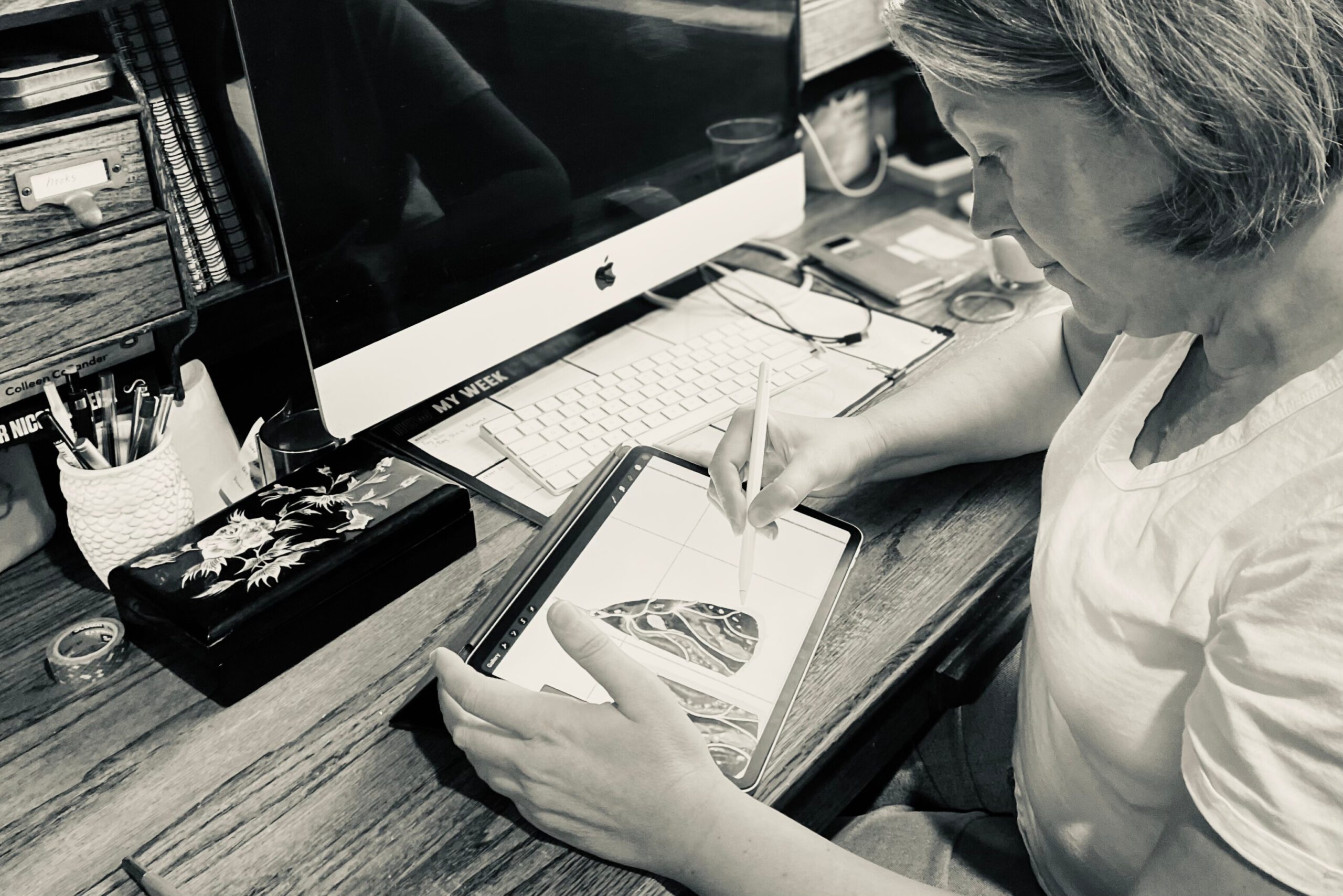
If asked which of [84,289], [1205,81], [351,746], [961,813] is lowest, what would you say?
[961,813]

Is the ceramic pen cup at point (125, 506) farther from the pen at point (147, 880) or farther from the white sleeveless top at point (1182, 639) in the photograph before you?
the white sleeveless top at point (1182, 639)

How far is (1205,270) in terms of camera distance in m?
0.67

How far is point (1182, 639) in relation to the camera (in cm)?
67

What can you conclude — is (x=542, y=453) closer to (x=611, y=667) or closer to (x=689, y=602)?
(x=689, y=602)

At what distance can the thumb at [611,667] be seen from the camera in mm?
682

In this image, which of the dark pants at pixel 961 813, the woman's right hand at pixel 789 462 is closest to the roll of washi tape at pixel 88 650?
the woman's right hand at pixel 789 462

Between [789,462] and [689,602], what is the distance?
20cm

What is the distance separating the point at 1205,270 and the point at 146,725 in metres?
0.81

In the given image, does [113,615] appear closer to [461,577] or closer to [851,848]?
[461,577]

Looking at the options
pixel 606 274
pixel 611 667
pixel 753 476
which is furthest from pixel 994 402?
pixel 611 667

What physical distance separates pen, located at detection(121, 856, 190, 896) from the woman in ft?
0.65

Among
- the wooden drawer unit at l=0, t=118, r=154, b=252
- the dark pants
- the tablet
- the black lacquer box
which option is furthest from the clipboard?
the wooden drawer unit at l=0, t=118, r=154, b=252

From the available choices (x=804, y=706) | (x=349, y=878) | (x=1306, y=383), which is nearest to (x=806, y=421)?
(x=804, y=706)

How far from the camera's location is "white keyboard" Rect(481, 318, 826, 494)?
1039 millimetres
